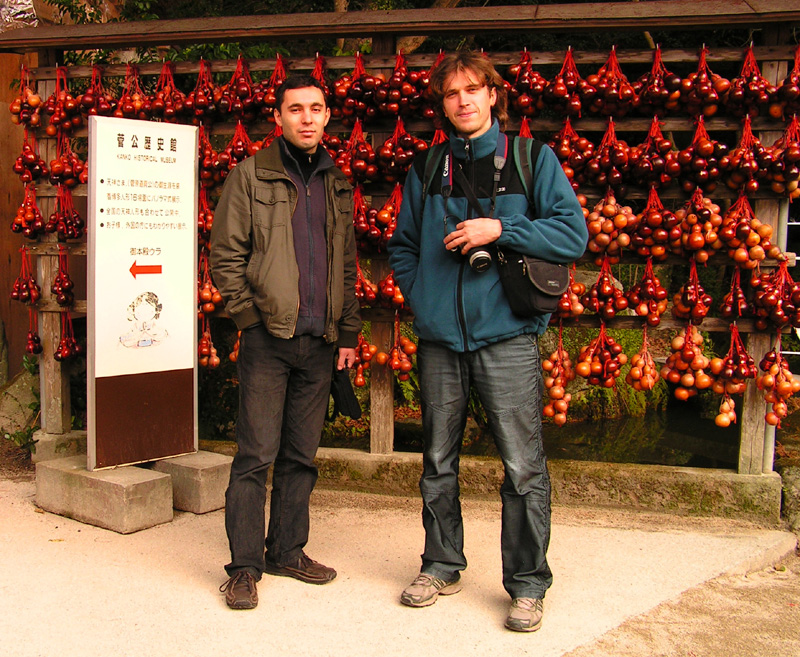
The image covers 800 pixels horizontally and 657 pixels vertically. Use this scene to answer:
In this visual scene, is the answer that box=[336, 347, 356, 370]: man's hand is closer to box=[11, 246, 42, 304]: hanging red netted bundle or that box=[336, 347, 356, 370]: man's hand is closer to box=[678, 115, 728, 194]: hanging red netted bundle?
box=[678, 115, 728, 194]: hanging red netted bundle

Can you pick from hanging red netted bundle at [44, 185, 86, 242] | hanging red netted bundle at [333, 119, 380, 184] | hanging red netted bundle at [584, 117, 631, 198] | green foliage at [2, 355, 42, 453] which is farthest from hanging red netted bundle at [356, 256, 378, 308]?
green foliage at [2, 355, 42, 453]

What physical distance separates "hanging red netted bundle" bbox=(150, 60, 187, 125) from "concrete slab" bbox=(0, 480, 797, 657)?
2465 millimetres

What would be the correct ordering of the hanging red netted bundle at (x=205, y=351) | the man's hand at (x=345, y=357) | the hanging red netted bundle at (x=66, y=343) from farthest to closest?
the hanging red netted bundle at (x=66, y=343) → the hanging red netted bundle at (x=205, y=351) → the man's hand at (x=345, y=357)

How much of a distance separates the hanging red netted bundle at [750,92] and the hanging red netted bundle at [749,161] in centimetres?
7

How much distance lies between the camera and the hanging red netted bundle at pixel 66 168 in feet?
17.0

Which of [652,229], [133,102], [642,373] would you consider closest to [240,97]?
[133,102]

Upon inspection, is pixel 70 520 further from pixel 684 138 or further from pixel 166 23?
pixel 684 138

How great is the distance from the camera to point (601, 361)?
4.70 metres

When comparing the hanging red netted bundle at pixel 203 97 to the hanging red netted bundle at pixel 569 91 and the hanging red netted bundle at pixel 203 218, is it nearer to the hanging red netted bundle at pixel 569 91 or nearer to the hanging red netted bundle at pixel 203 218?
the hanging red netted bundle at pixel 203 218

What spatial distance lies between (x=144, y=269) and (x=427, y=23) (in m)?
2.17

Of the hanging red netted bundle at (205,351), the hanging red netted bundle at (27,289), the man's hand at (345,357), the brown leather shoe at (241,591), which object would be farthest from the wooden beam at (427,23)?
the brown leather shoe at (241,591)

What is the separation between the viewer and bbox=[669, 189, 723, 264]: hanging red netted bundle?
4.45 m

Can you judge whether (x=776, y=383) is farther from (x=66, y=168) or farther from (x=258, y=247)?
(x=66, y=168)

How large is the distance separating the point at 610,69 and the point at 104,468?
3.68 meters
